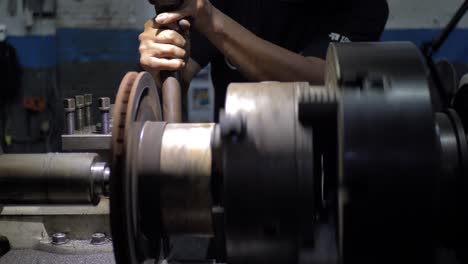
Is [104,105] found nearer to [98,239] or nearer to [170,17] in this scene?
[98,239]

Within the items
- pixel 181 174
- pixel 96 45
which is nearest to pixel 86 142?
pixel 181 174

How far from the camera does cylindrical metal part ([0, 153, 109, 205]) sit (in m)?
0.55

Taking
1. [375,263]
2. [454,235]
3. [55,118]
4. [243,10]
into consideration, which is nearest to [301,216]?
[375,263]

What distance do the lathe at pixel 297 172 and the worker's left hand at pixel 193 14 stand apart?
0.25 m

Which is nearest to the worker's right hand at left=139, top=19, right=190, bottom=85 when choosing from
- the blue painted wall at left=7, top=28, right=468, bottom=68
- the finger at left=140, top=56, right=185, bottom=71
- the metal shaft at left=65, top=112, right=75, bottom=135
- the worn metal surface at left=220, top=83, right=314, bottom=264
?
the finger at left=140, top=56, right=185, bottom=71

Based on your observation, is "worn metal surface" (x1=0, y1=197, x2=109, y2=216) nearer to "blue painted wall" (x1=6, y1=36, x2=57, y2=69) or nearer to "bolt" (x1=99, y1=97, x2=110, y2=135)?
"bolt" (x1=99, y1=97, x2=110, y2=135)

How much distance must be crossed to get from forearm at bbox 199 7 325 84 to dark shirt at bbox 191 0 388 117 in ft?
0.29

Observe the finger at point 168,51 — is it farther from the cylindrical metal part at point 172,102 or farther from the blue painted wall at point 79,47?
the blue painted wall at point 79,47

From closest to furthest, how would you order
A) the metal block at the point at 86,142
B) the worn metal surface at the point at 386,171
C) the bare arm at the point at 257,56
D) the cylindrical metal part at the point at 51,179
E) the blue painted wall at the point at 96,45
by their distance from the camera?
the worn metal surface at the point at 386,171 → the cylindrical metal part at the point at 51,179 → the bare arm at the point at 257,56 → the metal block at the point at 86,142 → the blue painted wall at the point at 96,45

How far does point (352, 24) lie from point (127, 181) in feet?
2.56

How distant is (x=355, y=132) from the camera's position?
42 centimetres

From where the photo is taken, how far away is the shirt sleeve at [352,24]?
111 centimetres

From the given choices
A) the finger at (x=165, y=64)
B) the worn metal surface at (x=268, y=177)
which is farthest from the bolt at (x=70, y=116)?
the worn metal surface at (x=268, y=177)

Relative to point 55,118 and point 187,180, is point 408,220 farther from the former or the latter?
point 55,118
